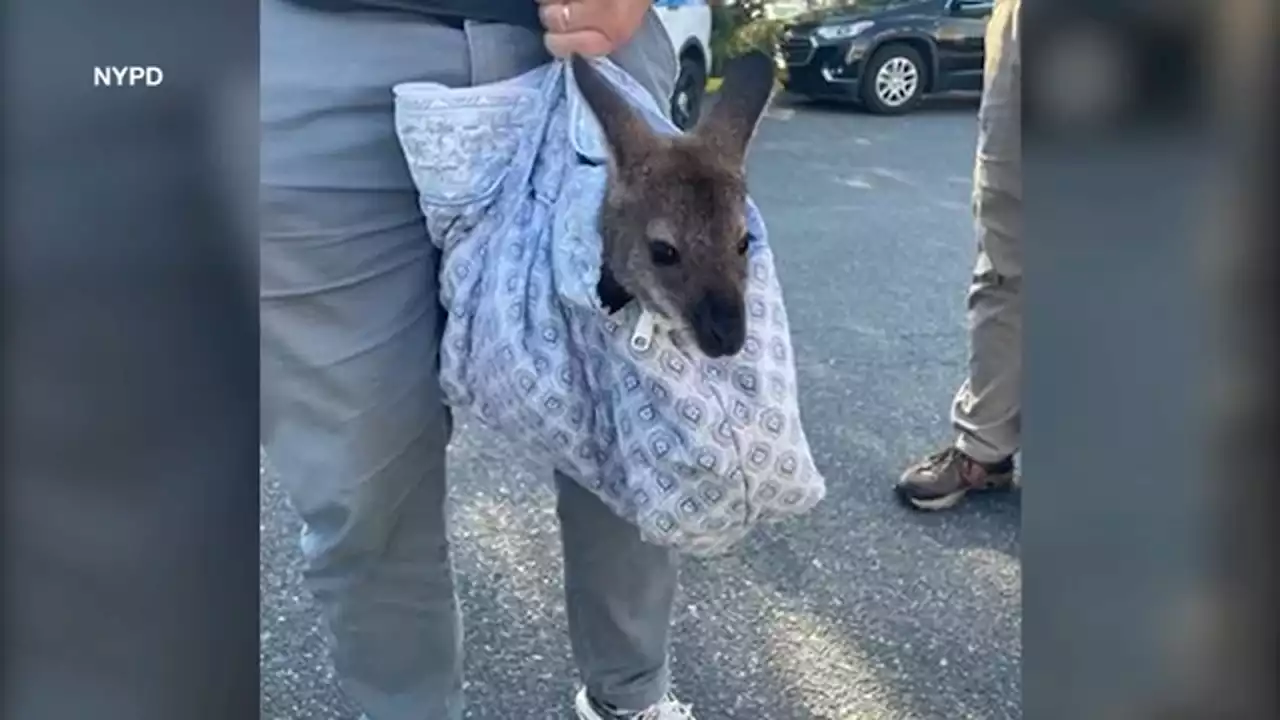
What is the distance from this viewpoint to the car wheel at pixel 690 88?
1.18 metres

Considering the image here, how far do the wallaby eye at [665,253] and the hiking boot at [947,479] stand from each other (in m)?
0.25

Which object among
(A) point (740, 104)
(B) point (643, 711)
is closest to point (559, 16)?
(A) point (740, 104)

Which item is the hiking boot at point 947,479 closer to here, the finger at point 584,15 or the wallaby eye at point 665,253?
the wallaby eye at point 665,253

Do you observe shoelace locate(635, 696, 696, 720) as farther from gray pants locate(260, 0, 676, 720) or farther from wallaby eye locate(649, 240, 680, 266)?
wallaby eye locate(649, 240, 680, 266)

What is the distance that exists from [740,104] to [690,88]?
43 millimetres

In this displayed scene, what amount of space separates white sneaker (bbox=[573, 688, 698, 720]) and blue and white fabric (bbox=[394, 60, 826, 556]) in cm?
16

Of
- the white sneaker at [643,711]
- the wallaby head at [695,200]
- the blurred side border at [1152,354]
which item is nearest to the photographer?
the blurred side border at [1152,354]

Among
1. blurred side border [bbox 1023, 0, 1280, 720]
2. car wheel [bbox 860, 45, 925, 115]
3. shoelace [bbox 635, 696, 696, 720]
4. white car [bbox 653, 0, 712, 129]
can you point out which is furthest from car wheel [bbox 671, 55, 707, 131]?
shoelace [bbox 635, 696, 696, 720]

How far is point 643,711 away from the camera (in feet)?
4.39

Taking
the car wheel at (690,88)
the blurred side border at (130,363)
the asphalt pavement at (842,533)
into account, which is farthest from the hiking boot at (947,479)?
the blurred side border at (130,363)

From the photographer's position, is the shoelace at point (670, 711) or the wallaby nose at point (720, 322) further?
the shoelace at point (670, 711)

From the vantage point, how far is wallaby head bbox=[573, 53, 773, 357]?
115 cm

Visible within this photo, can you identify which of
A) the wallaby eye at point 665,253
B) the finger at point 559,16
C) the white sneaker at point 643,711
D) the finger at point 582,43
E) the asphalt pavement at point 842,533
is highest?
the finger at point 559,16

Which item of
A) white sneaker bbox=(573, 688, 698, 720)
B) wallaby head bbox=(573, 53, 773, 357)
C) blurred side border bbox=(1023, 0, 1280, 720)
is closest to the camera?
blurred side border bbox=(1023, 0, 1280, 720)
